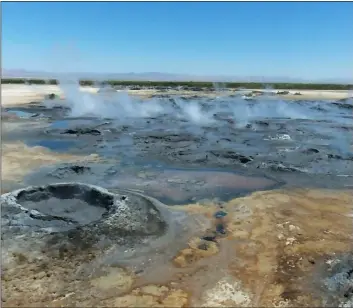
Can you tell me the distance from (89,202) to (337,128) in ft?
61.8

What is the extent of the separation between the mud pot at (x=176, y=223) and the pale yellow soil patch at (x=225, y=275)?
0.08 ft

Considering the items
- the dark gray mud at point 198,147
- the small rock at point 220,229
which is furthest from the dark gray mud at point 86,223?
the dark gray mud at point 198,147

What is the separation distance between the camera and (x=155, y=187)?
36.5 ft

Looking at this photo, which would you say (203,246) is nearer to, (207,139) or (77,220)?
(77,220)

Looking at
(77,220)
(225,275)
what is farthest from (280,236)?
(77,220)

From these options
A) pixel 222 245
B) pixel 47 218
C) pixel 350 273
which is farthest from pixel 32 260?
pixel 350 273

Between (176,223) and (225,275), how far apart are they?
2.26 m

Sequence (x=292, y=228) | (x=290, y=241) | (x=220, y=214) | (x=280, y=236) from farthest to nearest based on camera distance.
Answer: (x=220, y=214)
(x=292, y=228)
(x=280, y=236)
(x=290, y=241)

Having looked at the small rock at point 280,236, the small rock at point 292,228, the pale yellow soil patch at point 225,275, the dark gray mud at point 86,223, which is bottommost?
the pale yellow soil patch at point 225,275

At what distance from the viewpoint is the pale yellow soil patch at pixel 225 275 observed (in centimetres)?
580

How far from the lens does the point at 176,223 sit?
8586 mm

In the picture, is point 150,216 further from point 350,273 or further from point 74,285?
point 350,273

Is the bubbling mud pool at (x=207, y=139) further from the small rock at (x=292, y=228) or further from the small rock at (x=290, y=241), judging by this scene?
the small rock at (x=290, y=241)

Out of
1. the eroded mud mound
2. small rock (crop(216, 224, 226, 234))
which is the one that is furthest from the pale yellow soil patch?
the eroded mud mound
